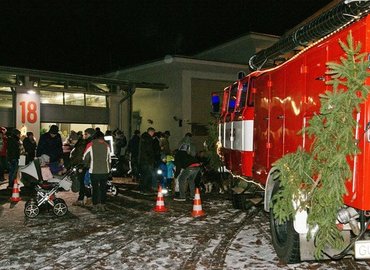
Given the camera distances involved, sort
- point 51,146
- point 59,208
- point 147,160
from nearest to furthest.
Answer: point 59,208 < point 51,146 < point 147,160

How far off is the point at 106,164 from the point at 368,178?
22.0 ft

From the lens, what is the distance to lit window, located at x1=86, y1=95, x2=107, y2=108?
2269 cm

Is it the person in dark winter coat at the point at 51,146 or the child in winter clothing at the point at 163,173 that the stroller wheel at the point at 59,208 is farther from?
the child in winter clothing at the point at 163,173

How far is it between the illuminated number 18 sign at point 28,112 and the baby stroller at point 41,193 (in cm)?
1086

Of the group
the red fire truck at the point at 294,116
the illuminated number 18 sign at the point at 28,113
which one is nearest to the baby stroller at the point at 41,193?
the red fire truck at the point at 294,116

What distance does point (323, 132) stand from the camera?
4383 mm

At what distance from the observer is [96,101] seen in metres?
23.0

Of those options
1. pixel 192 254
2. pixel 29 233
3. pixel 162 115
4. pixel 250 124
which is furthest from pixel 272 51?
pixel 162 115

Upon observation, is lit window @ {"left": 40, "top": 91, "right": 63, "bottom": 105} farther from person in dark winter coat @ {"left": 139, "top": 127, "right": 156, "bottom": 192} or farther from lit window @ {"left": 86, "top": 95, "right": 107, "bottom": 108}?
person in dark winter coat @ {"left": 139, "top": 127, "right": 156, "bottom": 192}

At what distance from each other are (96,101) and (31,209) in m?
14.3

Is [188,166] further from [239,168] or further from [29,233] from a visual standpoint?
[29,233]

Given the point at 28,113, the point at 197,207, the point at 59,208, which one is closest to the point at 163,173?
the point at 197,207

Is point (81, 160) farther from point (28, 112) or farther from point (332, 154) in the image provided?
point (28, 112)

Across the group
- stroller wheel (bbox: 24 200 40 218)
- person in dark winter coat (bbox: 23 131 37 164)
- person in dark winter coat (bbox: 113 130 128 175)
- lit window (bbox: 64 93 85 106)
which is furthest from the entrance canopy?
stroller wheel (bbox: 24 200 40 218)
